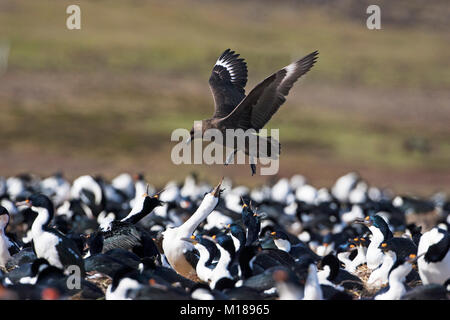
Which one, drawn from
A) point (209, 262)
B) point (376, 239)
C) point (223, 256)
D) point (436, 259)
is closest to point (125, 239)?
point (209, 262)

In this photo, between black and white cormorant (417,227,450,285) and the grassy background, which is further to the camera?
the grassy background

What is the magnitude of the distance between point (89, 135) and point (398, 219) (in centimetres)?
2325

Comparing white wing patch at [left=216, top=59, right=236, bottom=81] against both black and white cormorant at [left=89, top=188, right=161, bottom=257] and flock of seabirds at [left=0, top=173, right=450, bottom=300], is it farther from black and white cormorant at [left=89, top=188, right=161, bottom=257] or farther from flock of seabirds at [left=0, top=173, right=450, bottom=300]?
black and white cormorant at [left=89, top=188, right=161, bottom=257]

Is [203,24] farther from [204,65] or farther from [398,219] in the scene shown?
[398,219]

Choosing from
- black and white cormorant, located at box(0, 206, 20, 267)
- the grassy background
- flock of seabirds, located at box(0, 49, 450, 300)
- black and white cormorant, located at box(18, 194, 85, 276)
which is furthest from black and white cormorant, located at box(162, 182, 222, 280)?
the grassy background

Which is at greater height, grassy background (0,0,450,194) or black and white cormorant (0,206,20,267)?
grassy background (0,0,450,194)

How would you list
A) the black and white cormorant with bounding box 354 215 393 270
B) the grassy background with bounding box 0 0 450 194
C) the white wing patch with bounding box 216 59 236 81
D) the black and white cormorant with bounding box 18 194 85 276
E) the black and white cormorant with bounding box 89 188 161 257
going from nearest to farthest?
the black and white cormorant with bounding box 18 194 85 276 < the black and white cormorant with bounding box 89 188 161 257 < the black and white cormorant with bounding box 354 215 393 270 < the white wing patch with bounding box 216 59 236 81 < the grassy background with bounding box 0 0 450 194

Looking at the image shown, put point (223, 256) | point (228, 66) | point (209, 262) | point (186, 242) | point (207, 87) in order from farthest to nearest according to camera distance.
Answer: point (207, 87) < point (228, 66) < point (186, 242) < point (209, 262) < point (223, 256)

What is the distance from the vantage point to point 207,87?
48.5 metres

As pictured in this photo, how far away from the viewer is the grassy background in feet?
120

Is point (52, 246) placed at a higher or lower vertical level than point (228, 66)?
lower

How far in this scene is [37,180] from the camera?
2608 cm

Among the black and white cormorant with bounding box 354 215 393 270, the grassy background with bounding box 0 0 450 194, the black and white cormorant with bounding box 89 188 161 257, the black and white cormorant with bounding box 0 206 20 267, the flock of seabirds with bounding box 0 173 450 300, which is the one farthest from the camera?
the grassy background with bounding box 0 0 450 194

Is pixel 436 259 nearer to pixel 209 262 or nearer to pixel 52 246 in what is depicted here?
pixel 209 262
